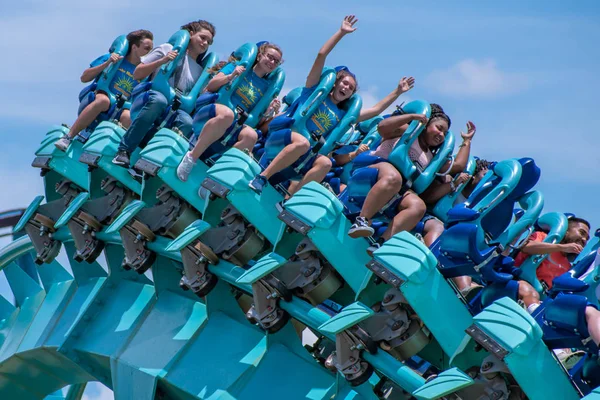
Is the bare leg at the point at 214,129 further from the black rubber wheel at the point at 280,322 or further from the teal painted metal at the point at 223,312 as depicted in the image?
the black rubber wheel at the point at 280,322

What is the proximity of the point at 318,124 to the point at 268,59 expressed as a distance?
76 cm

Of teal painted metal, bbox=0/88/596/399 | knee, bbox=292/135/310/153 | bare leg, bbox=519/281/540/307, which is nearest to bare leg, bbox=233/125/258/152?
teal painted metal, bbox=0/88/596/399

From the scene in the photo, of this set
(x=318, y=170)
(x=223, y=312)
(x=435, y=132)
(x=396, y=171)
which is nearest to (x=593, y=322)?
(x=396, y=171)

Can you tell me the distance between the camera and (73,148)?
710 cm

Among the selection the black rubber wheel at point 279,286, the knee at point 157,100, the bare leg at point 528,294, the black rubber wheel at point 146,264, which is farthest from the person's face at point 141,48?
the bare leg at point 528,294

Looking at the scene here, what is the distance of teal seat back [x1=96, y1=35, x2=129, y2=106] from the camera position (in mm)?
7109

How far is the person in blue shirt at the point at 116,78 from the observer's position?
7105 millimetres

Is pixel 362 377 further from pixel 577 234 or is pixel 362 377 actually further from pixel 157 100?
pixel 157 100

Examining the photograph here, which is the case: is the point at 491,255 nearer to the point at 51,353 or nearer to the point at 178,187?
the point at 178,187

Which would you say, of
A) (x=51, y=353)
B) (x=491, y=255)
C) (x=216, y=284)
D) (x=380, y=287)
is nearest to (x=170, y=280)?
(x=216, y=284)

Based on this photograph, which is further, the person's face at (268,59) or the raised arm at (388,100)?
the person's face at (268,59)

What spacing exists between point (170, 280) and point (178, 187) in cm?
61

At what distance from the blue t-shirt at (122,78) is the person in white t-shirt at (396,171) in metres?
2.44

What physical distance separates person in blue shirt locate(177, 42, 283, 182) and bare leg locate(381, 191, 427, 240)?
49.8 inches
